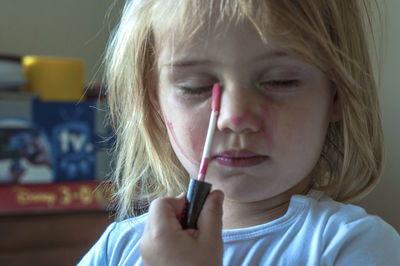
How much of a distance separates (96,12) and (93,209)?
887mm

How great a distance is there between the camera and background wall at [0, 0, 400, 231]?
1681 mm

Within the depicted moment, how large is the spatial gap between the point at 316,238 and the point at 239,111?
17 centimetres

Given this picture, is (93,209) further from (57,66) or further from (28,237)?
(57,66)

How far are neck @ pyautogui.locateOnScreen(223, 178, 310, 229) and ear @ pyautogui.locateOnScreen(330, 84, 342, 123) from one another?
10 centimetres

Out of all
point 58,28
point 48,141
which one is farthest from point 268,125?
point 58,28

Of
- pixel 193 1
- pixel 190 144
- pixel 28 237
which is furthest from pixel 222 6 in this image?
pixel 28 237

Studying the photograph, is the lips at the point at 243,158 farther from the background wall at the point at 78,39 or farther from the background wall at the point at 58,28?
the background wall at the point at 58,28

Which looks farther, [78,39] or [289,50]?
[78,39]

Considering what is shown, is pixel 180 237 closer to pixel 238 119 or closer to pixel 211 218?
pixel 211 218

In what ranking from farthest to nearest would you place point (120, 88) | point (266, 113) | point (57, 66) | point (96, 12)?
point (96, 12)
point (57, 66)
point (120, 88)
point (266, 113)

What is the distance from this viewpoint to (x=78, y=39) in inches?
84.5

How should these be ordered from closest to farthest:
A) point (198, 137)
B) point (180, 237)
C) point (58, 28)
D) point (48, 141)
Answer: point (180, 237), point (198, 137), point (48, 141), point (58, 28)

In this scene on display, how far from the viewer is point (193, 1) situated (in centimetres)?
62

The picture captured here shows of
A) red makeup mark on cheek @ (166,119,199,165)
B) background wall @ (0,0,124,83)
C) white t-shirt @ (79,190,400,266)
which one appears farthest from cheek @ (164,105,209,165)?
background wall @ (0,0,124,83)
